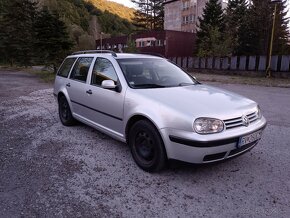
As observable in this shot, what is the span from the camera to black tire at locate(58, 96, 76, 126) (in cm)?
564

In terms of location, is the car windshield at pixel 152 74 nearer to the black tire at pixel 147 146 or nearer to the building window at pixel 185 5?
the black tire at pixel 147 146

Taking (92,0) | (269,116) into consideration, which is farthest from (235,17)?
(92,0)

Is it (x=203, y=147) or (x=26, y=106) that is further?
(x=26, y=106)

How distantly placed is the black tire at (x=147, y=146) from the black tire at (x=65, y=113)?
233cm

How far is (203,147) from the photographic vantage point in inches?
116

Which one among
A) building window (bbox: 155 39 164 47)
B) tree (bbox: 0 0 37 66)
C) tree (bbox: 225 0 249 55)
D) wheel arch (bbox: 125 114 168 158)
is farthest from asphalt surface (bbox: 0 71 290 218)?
building window (bbox: 155 39 164 47)

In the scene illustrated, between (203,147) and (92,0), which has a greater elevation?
(92,0)

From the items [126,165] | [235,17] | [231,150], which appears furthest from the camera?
[235,17]

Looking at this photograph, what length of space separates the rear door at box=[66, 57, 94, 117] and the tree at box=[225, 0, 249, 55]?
25.4 meters

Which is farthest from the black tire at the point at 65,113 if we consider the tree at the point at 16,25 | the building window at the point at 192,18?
the building window at the point at 192,18

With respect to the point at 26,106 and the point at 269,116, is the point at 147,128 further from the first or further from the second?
the point at 26,106

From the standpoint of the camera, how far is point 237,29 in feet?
100

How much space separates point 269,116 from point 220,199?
15.3 feet

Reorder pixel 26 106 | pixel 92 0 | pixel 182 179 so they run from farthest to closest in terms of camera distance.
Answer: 1. pixel 92 0
2. pixel 26 106
3. pixel 182 179
